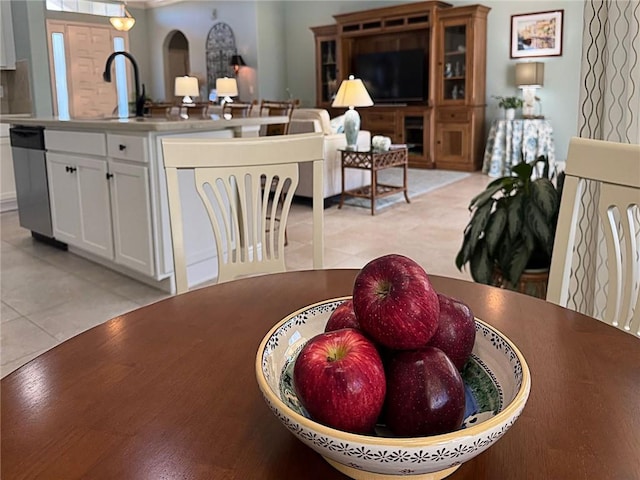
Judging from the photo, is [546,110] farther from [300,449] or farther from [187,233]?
[300,449]

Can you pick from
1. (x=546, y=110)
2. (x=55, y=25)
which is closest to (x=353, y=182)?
(x=546, y=110)

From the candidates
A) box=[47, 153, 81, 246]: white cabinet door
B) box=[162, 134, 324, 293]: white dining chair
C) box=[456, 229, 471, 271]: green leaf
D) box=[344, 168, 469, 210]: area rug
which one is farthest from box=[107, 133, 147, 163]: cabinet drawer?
box=[344, 168, 469, 210]: area rug

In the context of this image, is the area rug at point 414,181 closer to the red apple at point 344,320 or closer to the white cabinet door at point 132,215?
the white cabinet door at point 132,215

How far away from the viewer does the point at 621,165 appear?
46.3 inches

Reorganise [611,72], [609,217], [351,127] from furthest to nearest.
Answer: [351,127] → [611,72] → [609,217]

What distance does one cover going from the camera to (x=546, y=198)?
2.25m

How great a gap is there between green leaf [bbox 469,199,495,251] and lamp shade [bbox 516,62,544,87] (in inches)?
206

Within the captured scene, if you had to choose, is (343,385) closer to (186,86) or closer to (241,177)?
(241,177)

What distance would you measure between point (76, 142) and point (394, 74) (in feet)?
18.8

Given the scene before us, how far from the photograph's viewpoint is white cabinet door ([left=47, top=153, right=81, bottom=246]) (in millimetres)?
3592

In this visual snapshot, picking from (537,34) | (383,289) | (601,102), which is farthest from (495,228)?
(537,34)

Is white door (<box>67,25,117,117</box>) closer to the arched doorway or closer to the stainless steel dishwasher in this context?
the arched doorway

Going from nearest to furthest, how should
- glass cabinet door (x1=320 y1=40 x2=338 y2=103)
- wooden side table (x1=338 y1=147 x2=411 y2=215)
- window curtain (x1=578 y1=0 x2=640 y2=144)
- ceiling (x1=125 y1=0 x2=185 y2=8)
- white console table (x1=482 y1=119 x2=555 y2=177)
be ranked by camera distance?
window curtain (x1=578 y1=0 x2=640 y2=144), wooden side table (x1=338 y1=147 x2=411 y2=215), white console table (x1=482 y1=119 x2=555 y2=177), glass cabinet door (x1=320 y1=40 x2=338 y2=103), ceiling (x1=125 y1=0 x2=185 y2=8)

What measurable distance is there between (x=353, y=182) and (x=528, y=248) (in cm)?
354
